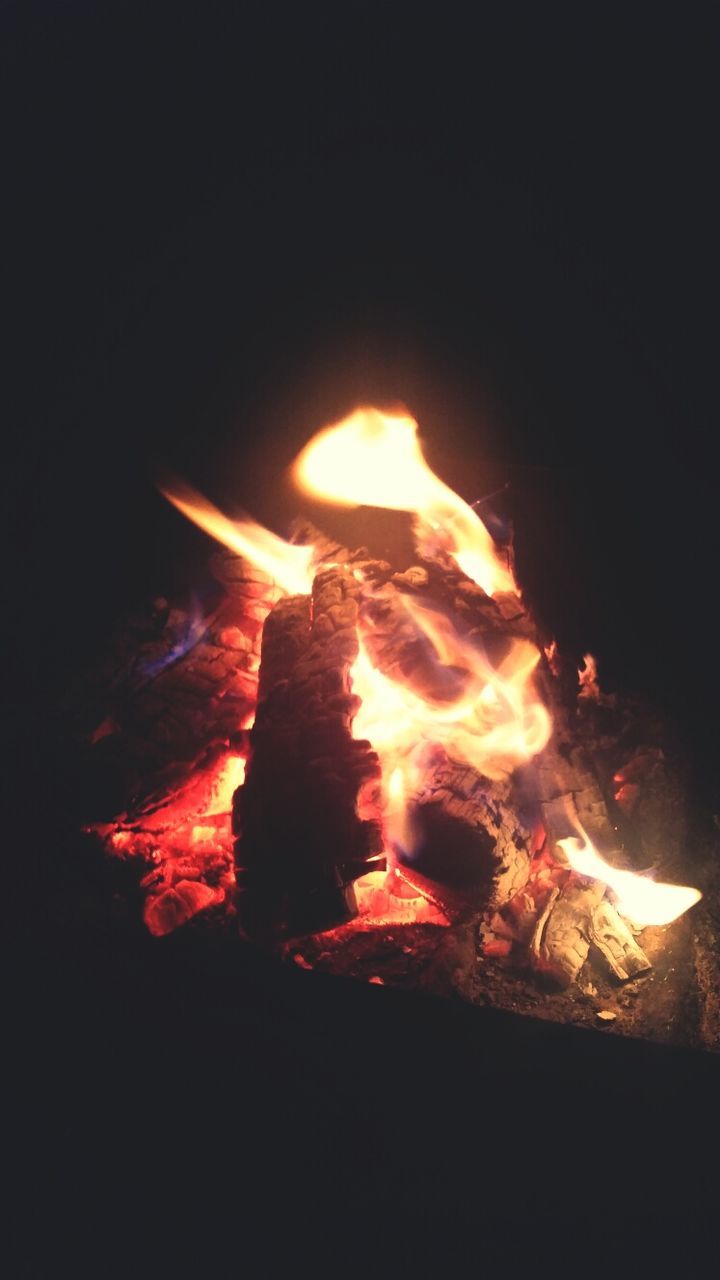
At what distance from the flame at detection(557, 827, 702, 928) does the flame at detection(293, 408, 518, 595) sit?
1164mm

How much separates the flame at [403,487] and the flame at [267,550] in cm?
35

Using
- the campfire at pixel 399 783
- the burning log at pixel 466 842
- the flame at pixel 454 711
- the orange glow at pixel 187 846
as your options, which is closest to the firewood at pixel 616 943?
the campfire at pixel 399 783

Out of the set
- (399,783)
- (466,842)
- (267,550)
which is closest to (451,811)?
(466,842)

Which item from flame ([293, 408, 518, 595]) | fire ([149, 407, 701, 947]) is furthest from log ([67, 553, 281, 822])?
flame ([293, 408, 518, 595])

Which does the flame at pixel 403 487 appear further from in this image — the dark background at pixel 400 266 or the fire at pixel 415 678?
the dark background at pixel 400 266

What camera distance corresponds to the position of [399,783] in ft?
5.75

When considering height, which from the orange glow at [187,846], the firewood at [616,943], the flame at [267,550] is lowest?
the firewood at [616,943]

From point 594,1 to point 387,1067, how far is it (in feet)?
10.5

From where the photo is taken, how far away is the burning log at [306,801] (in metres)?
1.47

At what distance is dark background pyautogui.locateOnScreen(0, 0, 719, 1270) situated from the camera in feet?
5.60

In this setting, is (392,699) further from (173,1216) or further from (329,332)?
(329,332)

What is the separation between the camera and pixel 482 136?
1.97m

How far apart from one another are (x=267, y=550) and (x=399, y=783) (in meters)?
1.38

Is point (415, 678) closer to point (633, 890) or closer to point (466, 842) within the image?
point (466, 842)
